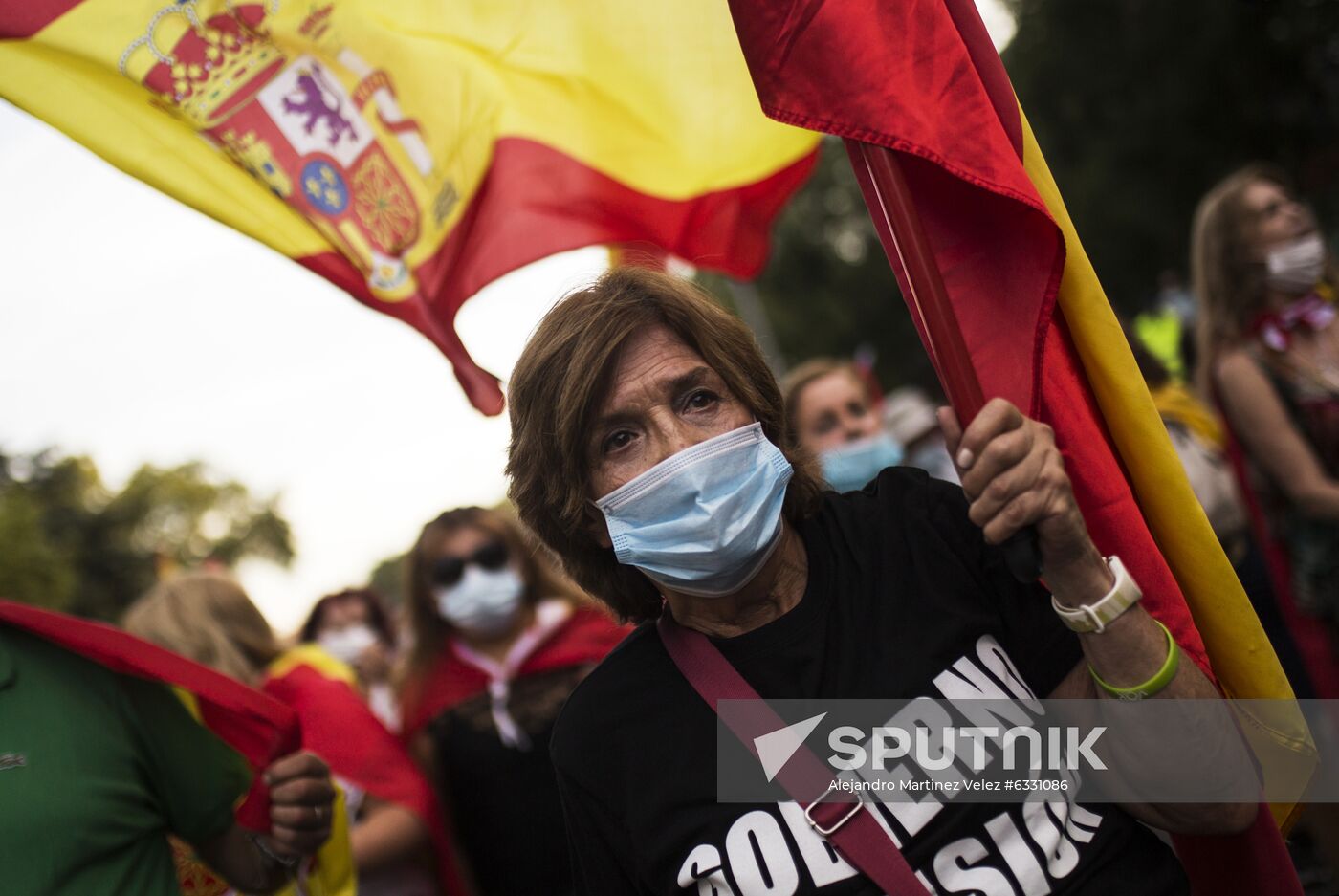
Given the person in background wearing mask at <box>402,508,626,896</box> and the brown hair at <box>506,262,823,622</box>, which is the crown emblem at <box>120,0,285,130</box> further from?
the person in background wearing mask at <box>402,508,626,896</box>

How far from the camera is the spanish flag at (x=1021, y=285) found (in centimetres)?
198

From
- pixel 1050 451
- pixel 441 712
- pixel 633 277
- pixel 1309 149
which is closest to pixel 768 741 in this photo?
pixel 1050 451

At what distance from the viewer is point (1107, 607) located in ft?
5.89

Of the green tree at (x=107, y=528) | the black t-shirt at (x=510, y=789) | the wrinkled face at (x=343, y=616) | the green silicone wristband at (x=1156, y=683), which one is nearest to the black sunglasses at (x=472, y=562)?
the black t-shirt at (x=510, y=789)

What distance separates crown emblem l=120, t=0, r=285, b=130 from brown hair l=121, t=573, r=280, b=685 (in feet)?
6.72

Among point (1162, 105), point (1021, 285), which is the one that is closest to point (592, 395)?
point (1021, 285)

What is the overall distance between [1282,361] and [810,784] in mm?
2792

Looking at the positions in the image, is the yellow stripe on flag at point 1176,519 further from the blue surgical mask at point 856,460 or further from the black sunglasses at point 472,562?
the blue surgical mask at point 856,460

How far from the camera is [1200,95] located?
69.3 feet

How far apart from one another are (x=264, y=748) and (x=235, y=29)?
1792 mm

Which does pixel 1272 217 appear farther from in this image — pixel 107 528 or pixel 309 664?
pixel 107 528

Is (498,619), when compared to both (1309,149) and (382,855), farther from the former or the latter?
(1309,149)

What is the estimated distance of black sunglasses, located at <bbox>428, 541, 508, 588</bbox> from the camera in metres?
4.66

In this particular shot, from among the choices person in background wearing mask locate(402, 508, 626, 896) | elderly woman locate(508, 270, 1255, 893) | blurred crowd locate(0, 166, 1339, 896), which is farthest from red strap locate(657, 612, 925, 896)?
person in background wearing mask locate(402, 508, 626, 896)
